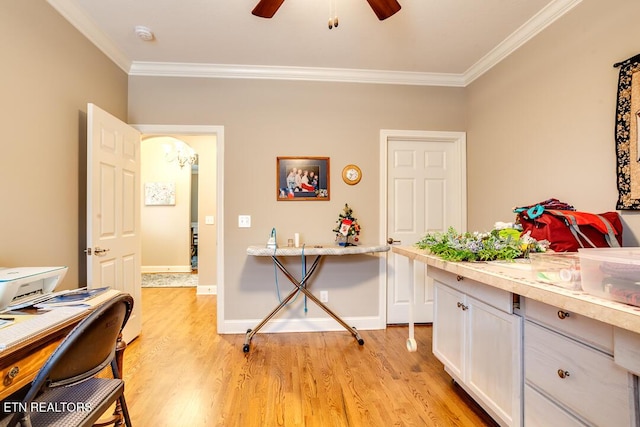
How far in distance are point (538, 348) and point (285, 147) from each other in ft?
7.99

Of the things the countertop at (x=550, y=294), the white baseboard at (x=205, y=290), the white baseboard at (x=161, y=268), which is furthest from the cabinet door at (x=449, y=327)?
the white baseboard at (x=161, y=268)

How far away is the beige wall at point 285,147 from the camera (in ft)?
9.23

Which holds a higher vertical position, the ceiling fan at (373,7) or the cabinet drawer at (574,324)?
the ceiling fan at (373,7)

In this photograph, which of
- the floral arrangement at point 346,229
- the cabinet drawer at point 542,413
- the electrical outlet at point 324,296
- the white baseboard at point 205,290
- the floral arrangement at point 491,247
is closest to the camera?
the cabinet drawer at point 542,413

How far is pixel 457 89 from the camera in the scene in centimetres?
304

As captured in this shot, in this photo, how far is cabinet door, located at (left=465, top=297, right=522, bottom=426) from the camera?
128 cm

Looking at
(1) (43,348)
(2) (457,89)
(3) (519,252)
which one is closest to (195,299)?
(1) (43,348)

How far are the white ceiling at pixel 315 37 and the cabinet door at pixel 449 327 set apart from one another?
1959mm

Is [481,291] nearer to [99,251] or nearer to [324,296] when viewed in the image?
[324,296]

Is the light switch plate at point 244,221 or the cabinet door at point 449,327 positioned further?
the light switch plate at point 244,221

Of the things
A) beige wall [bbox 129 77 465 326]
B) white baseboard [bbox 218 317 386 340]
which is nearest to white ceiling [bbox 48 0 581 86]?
beige wall [bbox 129 77 465 326]

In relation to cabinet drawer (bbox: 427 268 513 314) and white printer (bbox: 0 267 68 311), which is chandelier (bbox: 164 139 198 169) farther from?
cabinet drawer (bbox: 427 268 513 314)

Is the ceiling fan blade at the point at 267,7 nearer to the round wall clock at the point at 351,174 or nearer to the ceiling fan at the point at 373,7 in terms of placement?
the ceiling fan at the point at 373,7

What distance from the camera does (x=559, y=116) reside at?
1.97 metres
